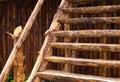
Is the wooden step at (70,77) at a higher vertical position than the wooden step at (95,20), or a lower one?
lower

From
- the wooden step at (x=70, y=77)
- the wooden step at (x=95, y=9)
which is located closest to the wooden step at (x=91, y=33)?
the wooden step at (x=95, y=9)

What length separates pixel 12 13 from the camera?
8.71 metres

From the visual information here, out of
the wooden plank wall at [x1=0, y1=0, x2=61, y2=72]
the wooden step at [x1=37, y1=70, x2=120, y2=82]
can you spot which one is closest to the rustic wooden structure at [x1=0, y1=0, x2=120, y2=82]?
the wooden step at [x1=37, y1=70, x2=120, y2=82]

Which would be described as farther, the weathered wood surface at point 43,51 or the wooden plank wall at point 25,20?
the wooden plank wall at point 25,20

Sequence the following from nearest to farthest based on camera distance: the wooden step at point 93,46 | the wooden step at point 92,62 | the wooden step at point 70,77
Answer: the wooden step at point 70,77 < the wooden step at point 92,62 < the wooden step at point 93,46

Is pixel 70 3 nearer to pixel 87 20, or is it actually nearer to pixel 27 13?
pixel 87 20

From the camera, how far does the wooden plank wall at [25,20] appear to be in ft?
25.8

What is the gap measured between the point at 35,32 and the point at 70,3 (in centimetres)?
205

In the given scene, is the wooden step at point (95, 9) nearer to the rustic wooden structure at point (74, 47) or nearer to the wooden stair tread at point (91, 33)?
the rustic wooden structure at point (74, 47)

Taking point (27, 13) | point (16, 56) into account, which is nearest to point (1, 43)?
A: point (27, 13)

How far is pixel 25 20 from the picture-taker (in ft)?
27.7

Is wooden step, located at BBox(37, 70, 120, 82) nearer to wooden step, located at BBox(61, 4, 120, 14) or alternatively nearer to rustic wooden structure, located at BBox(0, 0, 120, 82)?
rustic wooden structure, located at BBox(0, 0, 120, 82)

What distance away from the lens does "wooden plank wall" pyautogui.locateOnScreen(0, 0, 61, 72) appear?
25.8 ft

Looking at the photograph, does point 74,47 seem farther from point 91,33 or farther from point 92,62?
point 92,62
